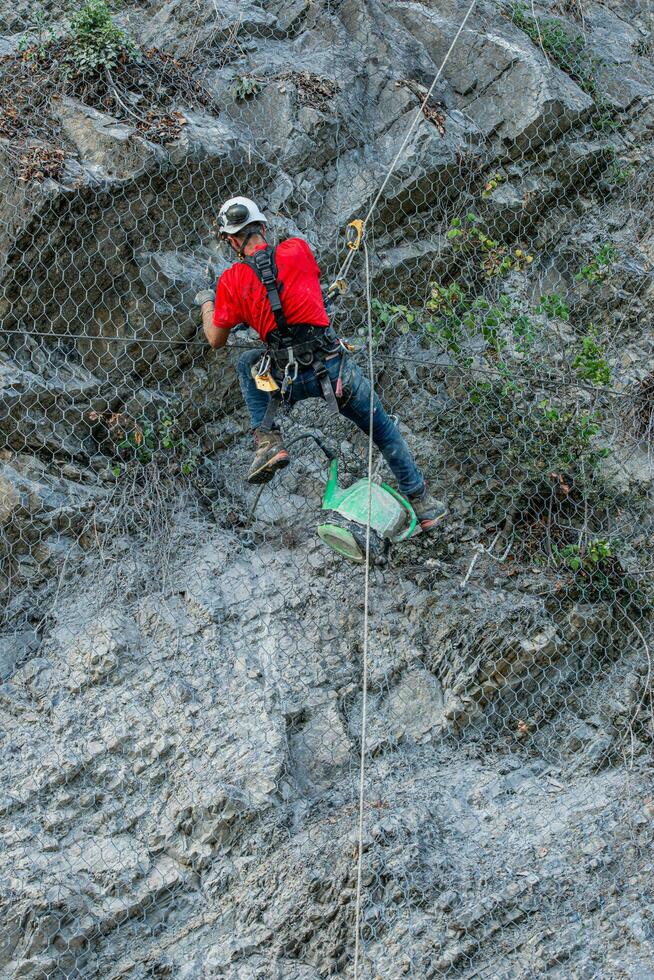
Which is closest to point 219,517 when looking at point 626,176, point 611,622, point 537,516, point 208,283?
point 208,283

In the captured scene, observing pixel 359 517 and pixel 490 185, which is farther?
pixel 490 185

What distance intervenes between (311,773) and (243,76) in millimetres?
3559

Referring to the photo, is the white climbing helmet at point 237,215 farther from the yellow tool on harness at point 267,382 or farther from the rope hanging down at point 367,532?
the yellow tool on harness at point 267,382

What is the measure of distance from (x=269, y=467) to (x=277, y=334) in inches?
21.5

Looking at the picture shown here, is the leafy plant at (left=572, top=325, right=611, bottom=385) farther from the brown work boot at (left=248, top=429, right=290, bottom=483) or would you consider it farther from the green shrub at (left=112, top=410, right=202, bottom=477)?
the green shrub at (left=112, top=410, right=202, bottom=477)

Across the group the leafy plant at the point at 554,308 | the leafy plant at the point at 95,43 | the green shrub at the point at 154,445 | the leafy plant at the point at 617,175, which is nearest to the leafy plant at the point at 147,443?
the green shrub at the point at 154,445

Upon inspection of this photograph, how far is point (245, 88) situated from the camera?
548cm

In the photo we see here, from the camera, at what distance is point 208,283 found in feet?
16.5

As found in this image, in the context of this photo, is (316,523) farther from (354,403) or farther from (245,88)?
(245,88)

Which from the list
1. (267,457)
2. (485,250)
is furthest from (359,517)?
(485,250)

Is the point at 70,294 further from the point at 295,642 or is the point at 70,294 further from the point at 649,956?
the point at 649,956

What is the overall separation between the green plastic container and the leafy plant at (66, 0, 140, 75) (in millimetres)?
2338

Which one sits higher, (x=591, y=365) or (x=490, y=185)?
(x=490, y=185)

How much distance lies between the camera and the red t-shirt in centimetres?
422
